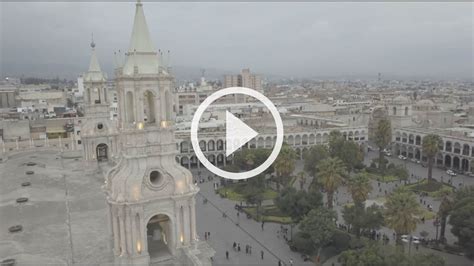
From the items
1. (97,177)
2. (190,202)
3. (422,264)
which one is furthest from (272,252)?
(190,202)

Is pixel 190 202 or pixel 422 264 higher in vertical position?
pixel 190 202

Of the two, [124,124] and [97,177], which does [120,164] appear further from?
[97,177]

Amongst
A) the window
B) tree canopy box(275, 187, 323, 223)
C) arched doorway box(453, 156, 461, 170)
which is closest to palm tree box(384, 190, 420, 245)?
tree canopy box(275, 187, 323, 223)

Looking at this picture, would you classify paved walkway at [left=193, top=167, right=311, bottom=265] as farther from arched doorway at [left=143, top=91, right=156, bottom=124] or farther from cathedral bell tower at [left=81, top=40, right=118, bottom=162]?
arched doorway at [left=143, top=91, right=156, bottom=124]

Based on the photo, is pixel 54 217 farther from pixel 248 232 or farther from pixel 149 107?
pixel 248 232

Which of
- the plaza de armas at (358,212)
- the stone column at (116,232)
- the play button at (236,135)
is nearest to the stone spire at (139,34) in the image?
the stone column at (116,232)

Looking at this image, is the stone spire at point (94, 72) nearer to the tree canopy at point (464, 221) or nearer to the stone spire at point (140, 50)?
the stone spire at point (140, 50)
